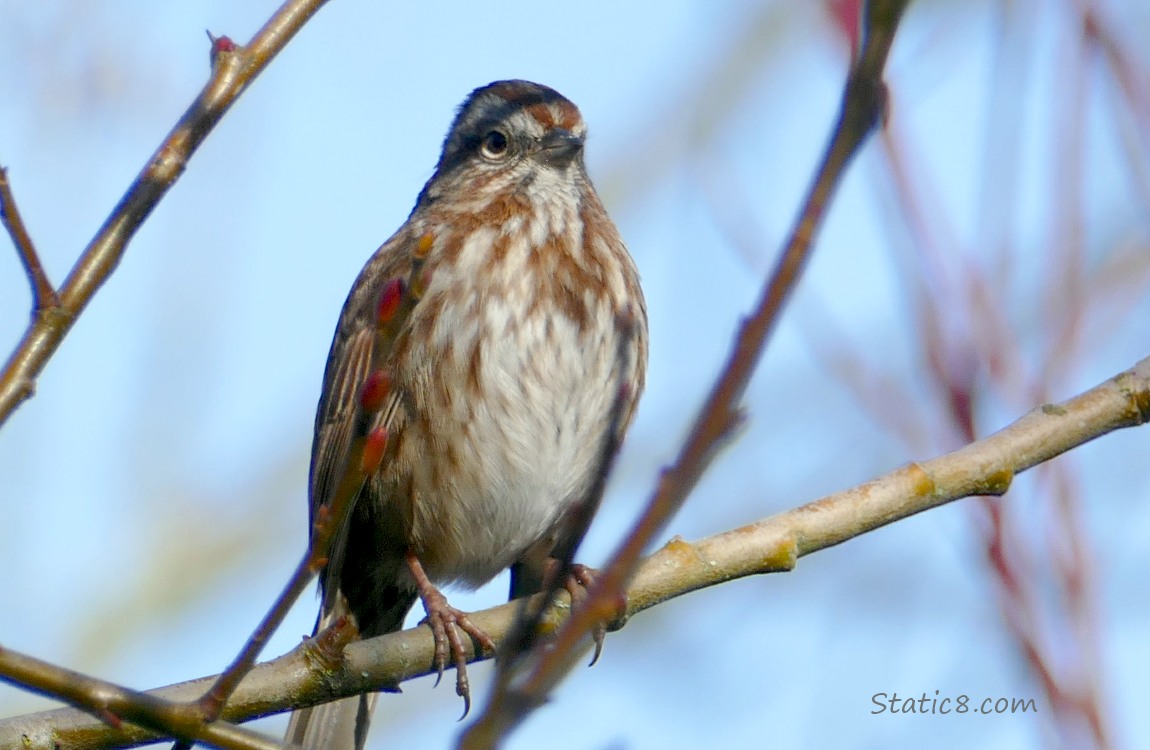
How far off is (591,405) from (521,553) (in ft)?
2.15

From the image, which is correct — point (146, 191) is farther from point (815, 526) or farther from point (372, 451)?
point (815, 526)

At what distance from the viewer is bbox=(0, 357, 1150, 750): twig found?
328 centimetres

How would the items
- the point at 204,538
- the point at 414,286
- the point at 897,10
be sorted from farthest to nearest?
the point at 204,538, the point at 414,286, the point at 897,10

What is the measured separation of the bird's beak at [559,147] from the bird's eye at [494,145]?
16cm

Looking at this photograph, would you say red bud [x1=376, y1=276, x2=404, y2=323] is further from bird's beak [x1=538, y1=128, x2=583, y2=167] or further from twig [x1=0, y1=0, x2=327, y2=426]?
bird's beak [x1=538, y1=128, x2=583, y2=167]

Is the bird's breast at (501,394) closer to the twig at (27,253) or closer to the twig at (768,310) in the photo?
the twig at (27,253)

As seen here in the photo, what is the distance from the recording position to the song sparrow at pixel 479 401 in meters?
4.41

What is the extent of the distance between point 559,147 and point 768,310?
363 centimetres

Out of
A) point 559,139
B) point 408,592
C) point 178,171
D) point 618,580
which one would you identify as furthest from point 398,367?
point 618,580

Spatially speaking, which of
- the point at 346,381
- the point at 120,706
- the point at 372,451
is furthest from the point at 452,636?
the point at 372,451

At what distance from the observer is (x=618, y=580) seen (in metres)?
1.64

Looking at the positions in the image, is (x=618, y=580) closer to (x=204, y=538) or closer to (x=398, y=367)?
(x=398, y=367)

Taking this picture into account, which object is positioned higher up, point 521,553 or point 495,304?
point 495,304

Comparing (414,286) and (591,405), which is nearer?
(414,286)
